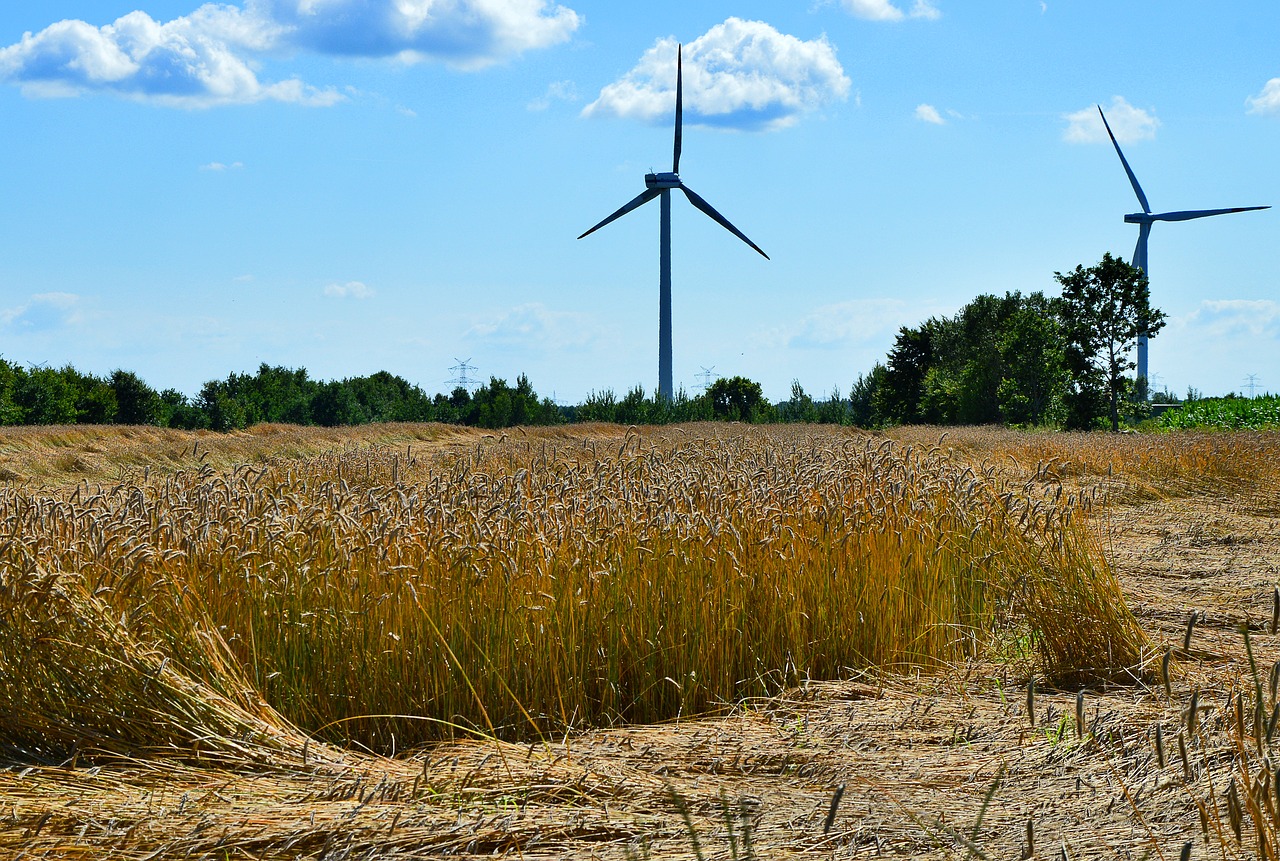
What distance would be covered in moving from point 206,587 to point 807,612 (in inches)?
123

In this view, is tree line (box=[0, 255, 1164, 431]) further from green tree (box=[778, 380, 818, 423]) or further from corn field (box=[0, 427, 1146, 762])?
corn field (box=[0, 427, 1146, 762])

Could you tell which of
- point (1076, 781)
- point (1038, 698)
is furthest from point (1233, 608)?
point (1076, 781)

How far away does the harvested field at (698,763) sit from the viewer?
3.24 meters

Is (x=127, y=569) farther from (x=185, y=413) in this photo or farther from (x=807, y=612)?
(x=185, y=413)

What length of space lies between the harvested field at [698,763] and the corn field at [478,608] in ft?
0.11

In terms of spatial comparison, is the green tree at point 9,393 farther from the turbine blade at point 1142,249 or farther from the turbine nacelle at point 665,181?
the turbine blade at point 1142,249

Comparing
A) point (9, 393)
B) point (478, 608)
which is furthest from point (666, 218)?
point (478, 608)

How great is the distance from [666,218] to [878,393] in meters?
25.5

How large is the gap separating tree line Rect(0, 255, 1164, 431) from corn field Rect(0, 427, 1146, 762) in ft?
101

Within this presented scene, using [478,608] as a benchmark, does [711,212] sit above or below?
above

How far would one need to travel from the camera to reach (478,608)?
5086 mm

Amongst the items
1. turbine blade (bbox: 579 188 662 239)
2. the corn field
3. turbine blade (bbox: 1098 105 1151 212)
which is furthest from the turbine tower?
the corn field

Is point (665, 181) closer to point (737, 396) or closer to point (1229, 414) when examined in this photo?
point (737, 396)

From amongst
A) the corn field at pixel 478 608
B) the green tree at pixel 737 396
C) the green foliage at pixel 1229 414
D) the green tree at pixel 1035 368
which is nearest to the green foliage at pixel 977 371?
the green tree at pixel 1035 368
